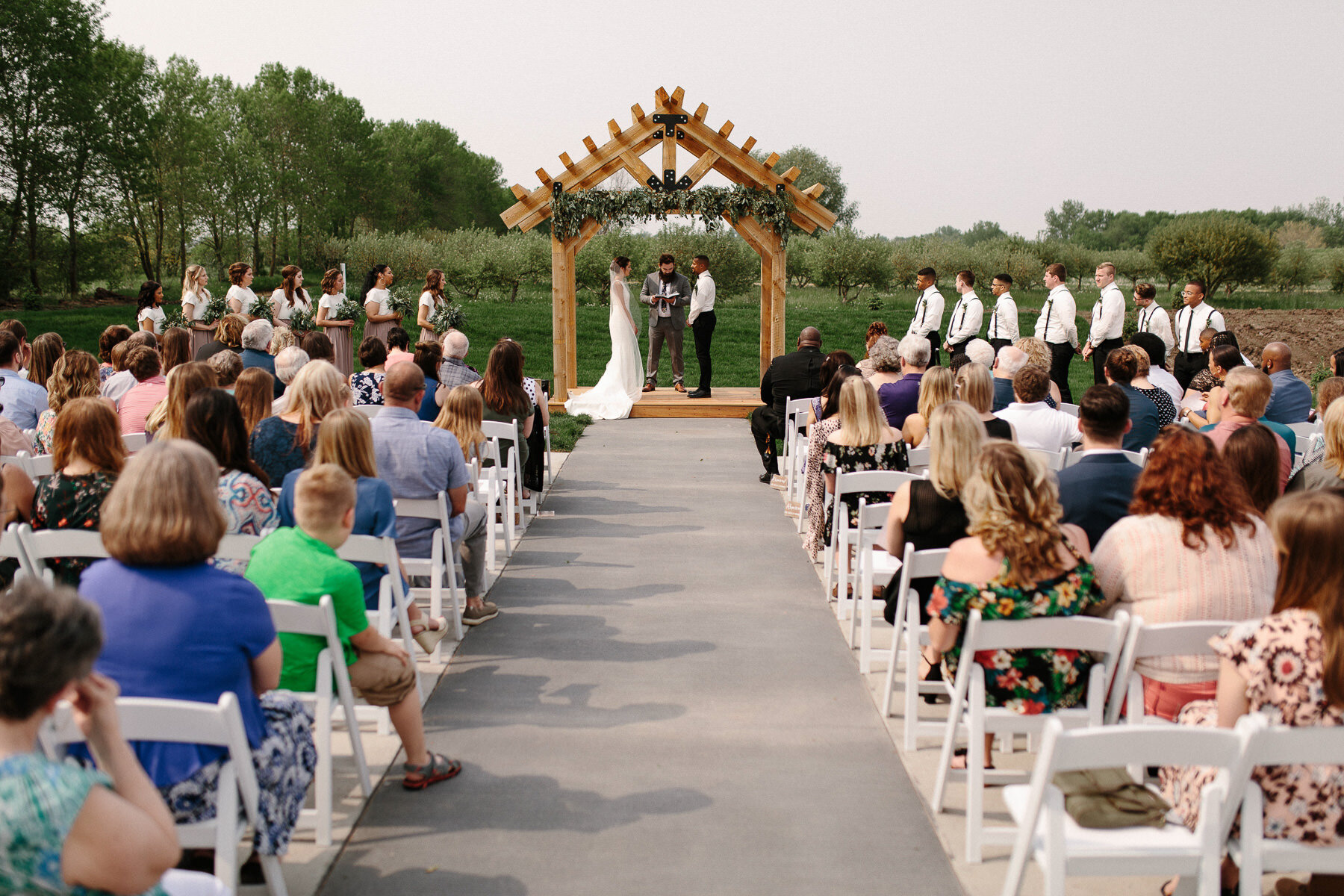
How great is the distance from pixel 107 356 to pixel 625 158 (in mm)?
7497

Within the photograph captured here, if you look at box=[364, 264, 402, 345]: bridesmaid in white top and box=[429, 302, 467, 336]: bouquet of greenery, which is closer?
box=[364, 264, 402, 345]: bridesmaid in white top

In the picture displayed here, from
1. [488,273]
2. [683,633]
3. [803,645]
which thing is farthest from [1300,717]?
[488,273]

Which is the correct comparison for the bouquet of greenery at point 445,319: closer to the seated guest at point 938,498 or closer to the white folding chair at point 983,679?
the seated guest at point 938,498

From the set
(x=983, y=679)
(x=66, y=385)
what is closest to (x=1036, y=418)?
(x=983, y=679)

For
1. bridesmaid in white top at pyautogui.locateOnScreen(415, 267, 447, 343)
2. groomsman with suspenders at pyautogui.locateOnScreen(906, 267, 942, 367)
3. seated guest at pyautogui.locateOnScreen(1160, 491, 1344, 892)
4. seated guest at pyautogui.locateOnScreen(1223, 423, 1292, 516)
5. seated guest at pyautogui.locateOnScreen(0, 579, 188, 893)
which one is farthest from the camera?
groomsman with suspenders at pyautogui.locateOnScreen(906, 267, 942, 367)

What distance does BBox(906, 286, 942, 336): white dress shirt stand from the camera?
13.2 meters

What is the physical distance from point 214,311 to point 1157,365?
30.9 ft

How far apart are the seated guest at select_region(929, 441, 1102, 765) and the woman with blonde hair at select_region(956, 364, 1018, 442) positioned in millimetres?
2411

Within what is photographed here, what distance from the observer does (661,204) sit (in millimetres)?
13914

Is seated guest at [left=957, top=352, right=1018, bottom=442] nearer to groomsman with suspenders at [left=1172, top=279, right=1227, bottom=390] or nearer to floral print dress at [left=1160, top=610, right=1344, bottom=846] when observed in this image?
floral print dress at [left=1160, top=610, right=1344, bottom=846]

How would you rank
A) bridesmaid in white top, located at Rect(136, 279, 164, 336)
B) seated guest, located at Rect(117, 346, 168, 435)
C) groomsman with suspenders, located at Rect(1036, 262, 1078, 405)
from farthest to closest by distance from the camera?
groomsman with suspenders, located at Rect(1036, 262, 1078, 405)
bridesmaid in white top, located at Rect(136, 279, 164, 336)
seated guest, located at Rect(117, 346, 168, 435)

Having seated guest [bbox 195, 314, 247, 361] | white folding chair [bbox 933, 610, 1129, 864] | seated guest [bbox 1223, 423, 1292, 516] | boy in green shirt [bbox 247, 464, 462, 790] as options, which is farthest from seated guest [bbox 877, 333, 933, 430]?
seated guest [bbox 195, 314, 247, 361]

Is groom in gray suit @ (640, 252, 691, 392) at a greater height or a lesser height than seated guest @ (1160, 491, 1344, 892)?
greater

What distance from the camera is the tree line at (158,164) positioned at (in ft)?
109
